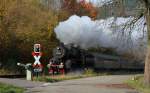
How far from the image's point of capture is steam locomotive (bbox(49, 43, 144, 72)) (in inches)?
1726

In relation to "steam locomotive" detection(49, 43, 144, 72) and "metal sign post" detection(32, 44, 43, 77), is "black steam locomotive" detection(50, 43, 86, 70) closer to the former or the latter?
"steam locomotive" detection(49, 43, 144, 72)

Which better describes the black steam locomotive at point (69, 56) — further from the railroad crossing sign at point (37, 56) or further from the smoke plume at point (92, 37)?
the railroad crossing sign at point (37, 56)

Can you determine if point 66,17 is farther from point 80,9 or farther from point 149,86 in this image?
point 149,86

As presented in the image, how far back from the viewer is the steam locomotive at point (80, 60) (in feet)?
144

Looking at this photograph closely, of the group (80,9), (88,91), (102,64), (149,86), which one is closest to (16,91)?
(88,91)

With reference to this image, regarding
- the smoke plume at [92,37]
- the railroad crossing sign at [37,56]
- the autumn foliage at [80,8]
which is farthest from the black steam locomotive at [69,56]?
the autumn foliage at [80,8]

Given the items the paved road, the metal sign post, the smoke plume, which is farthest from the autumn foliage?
the paved road

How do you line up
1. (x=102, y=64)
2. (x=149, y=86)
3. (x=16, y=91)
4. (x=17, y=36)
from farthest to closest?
(x=102, y=64) < (x=17, y=36) < (x=149, y=86) < (x=16, y=91)

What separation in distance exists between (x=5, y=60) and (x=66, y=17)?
1065 centimetres

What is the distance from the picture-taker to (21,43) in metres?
45.9

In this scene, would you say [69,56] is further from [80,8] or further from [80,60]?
[80,8]

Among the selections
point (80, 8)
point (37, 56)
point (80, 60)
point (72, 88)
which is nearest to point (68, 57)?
point (80, 60)

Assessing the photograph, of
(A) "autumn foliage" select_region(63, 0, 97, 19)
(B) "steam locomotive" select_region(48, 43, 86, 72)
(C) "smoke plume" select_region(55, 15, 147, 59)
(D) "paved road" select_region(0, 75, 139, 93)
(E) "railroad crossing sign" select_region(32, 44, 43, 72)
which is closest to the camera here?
(D) "paved road" select_region(0, 75, 139, 93)

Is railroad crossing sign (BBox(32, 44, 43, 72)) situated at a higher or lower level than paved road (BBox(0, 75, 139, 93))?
higher
